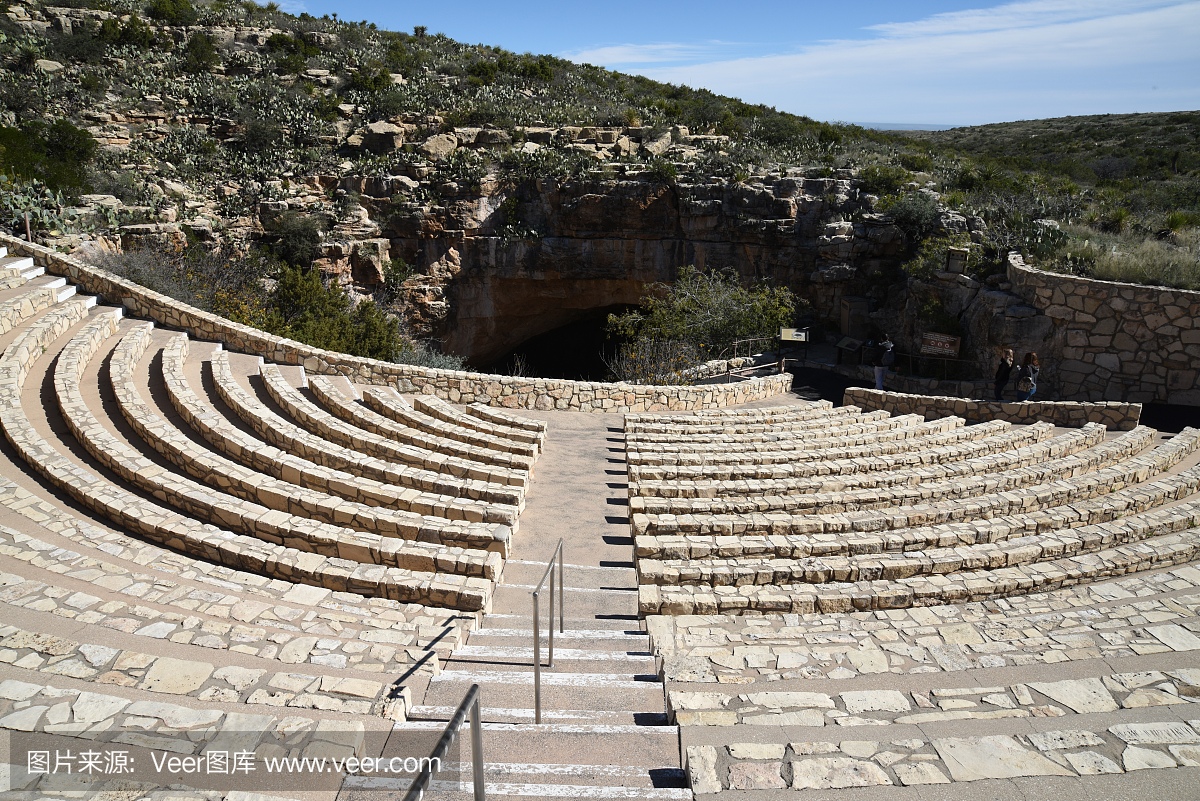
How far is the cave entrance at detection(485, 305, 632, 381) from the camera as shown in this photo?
31.5 metres

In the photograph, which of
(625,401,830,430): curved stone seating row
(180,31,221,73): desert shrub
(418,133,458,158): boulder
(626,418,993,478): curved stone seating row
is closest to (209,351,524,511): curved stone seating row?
(626,418,993,478): curved stone seating row

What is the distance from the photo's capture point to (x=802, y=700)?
17.4 feet

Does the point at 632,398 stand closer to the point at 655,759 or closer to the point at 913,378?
the point at 913,378

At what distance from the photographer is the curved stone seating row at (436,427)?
11.8 meters

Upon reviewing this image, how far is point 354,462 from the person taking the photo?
10.1m

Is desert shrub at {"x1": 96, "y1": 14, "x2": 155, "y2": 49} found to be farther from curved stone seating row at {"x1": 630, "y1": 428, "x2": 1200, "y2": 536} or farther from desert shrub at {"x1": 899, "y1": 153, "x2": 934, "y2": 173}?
curved stone seating row at {"x1": 630, "y1": 428, "x2": 1200, "y2": 536}

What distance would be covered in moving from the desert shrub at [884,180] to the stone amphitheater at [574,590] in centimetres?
1290

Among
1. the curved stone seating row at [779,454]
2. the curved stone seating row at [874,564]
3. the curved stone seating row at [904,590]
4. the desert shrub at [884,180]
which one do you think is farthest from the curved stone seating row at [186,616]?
the desert shrub at [884,180]

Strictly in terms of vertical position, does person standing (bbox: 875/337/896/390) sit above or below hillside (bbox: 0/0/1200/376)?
below

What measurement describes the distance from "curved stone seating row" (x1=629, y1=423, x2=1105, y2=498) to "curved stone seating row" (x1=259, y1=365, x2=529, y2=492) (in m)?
1.96

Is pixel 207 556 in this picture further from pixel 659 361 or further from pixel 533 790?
pixel 659 361

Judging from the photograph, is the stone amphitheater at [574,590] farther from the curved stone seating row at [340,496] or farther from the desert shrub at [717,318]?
the desert shrub at [717,318]

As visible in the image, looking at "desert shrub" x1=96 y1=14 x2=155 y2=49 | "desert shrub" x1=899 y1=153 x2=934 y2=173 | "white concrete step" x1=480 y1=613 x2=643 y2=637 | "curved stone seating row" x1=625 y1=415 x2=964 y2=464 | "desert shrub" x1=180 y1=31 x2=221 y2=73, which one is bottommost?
"white concrete step" x1=480 y1=613 x2=643 y2=637

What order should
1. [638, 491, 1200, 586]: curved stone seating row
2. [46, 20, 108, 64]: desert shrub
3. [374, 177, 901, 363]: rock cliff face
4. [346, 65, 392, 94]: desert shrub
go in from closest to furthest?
[638, 491, 1200, 586]: curved stone seating row < [374, 177, 901, 363]: rock cliff face < [46, 20, 108, 64]: desert shrub < [346, 65, 392, 94]: desert shrub
